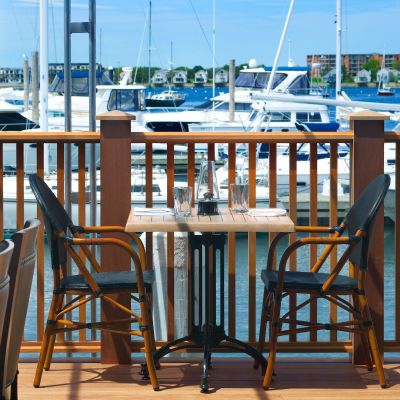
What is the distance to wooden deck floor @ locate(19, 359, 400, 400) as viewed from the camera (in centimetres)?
429

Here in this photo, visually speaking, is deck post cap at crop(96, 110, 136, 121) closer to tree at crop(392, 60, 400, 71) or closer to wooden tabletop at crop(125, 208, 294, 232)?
wooden tabletop at crop(125, 208, 294, 232)

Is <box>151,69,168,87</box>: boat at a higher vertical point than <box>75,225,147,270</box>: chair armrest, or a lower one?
higher

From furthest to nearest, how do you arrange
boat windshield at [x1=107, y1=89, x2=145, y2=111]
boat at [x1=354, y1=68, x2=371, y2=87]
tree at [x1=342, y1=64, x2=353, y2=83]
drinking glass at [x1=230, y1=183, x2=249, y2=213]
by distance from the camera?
1. tree at [x1=342, y1=64, x2=353, y2=83]
2. boat at [x1=354, y1=68, x2=371, y2=87]
3. boat windshield at [x1=107, y1=89, x2=145, y2=111]
4. drinking glass at [x1=230, y1=183, x2=249, y2=213]

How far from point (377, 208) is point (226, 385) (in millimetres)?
1062

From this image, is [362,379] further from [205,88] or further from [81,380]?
[205,88]

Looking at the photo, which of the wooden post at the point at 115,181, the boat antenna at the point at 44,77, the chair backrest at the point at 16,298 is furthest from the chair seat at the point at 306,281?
the boat antenna at the point at 44,77

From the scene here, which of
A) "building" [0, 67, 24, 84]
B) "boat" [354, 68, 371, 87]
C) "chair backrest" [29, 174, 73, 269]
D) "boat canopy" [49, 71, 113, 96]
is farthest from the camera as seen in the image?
"boat" [354, 68, 371, 87]

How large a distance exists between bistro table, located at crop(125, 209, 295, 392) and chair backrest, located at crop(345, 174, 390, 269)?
0.33 metres

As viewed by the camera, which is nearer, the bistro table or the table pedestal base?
the bistro table

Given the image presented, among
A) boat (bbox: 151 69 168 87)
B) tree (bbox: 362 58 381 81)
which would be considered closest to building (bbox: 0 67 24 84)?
boat (bbox: 151 69 168 87)

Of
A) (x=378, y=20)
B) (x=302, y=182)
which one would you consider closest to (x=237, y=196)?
(x=302, y=182)

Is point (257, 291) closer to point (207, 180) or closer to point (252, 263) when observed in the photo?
point (252, 263)

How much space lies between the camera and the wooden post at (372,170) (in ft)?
15.3

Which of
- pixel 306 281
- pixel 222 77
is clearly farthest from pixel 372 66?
pixel 306 281
